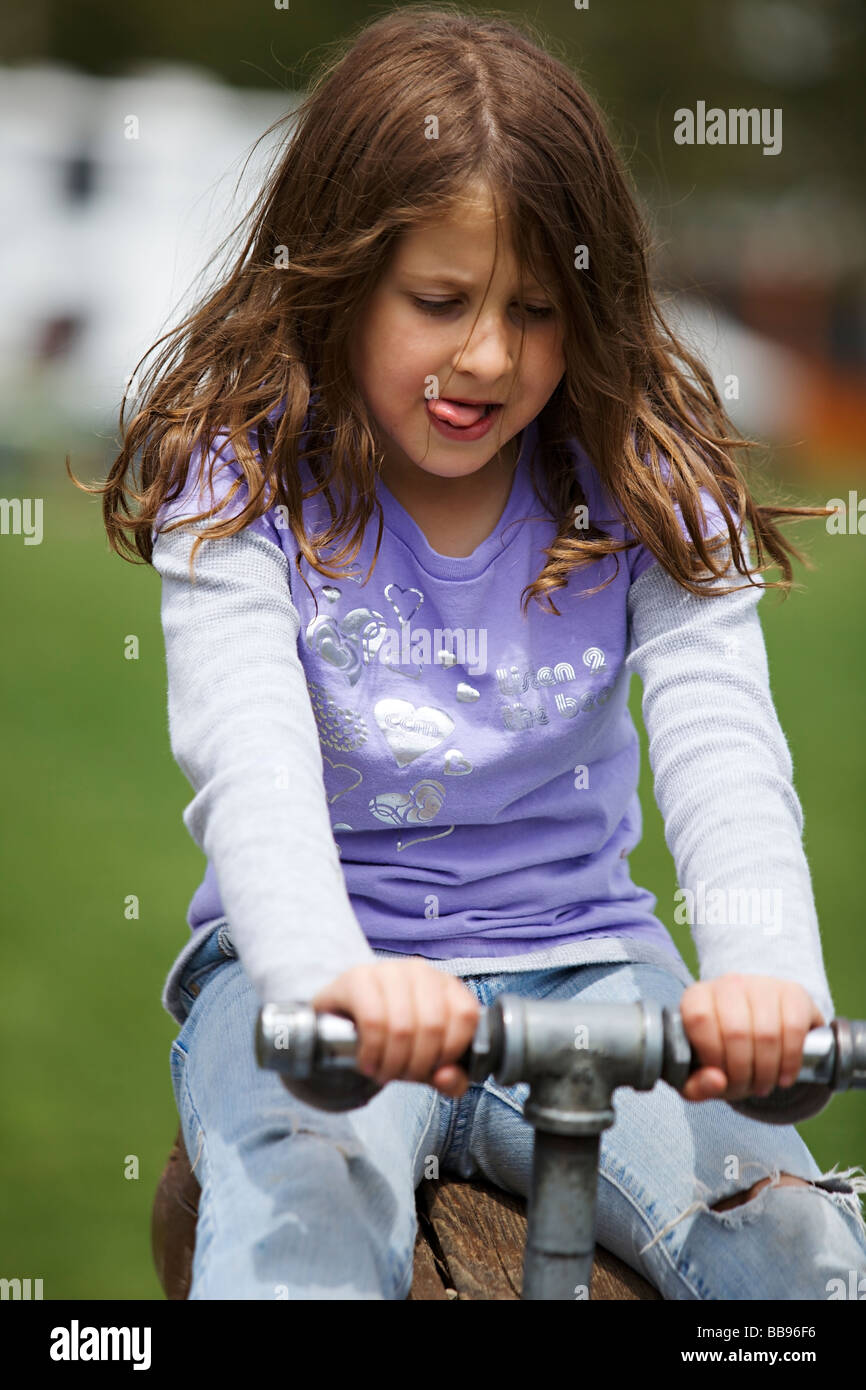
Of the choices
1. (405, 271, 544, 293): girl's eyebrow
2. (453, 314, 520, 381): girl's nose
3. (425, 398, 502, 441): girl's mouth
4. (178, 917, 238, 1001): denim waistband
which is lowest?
(178, 917, 238, 1001): denim waistband

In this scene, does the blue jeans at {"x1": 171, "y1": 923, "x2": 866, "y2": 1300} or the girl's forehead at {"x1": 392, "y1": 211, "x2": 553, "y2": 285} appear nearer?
the blue jeans at {"x1": 171, "y1": 923, "x2": 866, "y2": 1300}

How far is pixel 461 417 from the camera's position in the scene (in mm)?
1690

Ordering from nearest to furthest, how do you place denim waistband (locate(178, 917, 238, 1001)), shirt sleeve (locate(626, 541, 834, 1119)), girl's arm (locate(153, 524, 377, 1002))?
girl's arm (locate(153, 524, 377, 1002)) < shirt sleeve (locate(626, 541, 834, 1119)) < denim waistband (locate(178, 917, 238, 1001))

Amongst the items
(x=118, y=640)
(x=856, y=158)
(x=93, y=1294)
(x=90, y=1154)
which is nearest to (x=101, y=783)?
(x=118, y=640)

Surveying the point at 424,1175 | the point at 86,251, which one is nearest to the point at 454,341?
the point at 424,1175

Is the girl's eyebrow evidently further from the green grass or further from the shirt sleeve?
the green grass

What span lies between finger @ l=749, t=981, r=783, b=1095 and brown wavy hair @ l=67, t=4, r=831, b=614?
0.62 m

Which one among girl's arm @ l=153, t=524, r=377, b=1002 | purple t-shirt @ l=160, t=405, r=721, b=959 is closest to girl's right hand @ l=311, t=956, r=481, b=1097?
girl's arm @ l=153, t=524, r=377, b=1002

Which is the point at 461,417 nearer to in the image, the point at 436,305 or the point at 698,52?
the point at 436,305

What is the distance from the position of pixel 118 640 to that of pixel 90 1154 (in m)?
4.35

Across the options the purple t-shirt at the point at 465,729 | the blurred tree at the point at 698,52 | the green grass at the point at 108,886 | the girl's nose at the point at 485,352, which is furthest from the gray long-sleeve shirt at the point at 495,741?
the blurred tree at the point at 698,52

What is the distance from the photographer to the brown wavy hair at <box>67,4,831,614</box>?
1651 millimetres

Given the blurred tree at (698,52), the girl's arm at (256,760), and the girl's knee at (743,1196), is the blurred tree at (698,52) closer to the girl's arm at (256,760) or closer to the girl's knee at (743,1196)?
the girl's arm at (256,760)

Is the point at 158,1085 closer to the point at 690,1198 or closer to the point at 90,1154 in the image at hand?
the point at 90,1154
